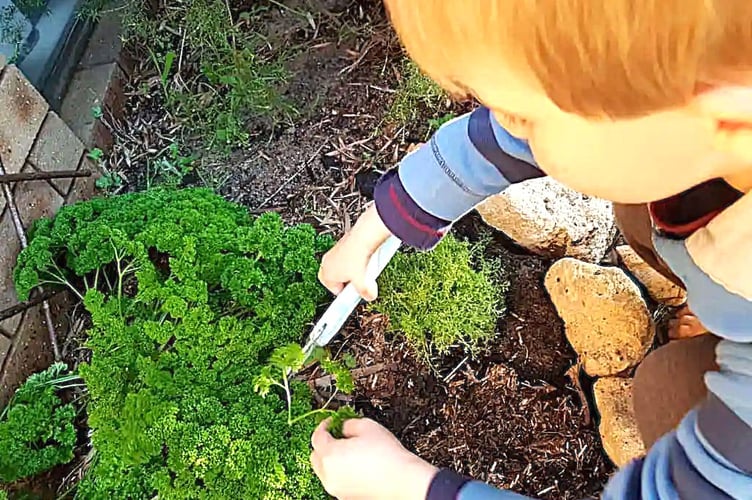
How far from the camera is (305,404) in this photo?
150 cm

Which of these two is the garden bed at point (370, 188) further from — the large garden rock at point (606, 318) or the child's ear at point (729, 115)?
the child's ear at point (729, 115)

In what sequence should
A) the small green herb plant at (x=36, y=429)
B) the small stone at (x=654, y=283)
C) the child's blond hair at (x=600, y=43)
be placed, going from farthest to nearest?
1. the small stone at (x=654, y=283)
2. the small green herb plant at (x=36, y=429)
3. the child's blond hair at (x=600, y=43)

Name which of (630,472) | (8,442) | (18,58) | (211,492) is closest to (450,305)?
(211,492)

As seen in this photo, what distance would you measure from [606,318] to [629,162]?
806mm

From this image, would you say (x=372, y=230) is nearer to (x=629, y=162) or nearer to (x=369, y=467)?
(x=369, y=467)

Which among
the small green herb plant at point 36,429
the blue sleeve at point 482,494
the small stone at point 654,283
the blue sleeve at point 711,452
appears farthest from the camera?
the small stone at point 654,283

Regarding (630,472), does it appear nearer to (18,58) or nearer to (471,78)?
(471,78)

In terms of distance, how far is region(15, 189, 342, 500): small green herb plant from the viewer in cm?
142

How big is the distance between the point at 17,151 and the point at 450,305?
0.91 metres

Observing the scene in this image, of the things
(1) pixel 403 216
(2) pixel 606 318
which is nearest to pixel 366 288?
(1) pixel 403 216

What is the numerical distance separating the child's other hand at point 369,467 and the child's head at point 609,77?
49 cm

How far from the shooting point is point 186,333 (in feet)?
5.02

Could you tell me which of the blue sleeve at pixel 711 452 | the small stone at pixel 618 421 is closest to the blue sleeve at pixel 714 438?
the blue sleeve at pixel 711 452

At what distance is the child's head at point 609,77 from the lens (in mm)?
614
